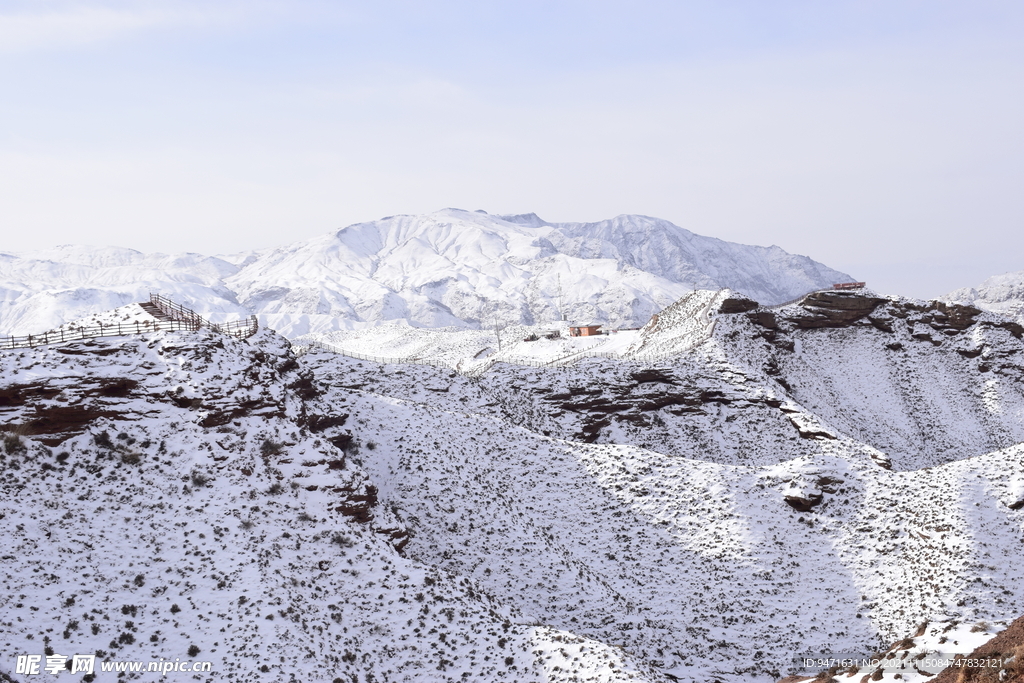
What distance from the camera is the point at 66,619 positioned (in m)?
23.7

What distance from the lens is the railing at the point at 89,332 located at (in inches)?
1366

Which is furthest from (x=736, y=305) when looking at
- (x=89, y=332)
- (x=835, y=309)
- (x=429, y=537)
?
(x=89, y=332)

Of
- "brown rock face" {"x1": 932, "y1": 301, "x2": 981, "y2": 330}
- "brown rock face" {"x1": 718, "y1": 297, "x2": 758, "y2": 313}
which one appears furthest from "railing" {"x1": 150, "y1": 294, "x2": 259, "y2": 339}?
"brown rock face" {"x1": 932, "y1": 301, "x2": 981, "y2": 330}

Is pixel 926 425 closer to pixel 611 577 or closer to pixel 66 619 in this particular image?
pixel 611 577

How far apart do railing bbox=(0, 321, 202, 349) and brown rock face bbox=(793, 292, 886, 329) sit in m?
63.6

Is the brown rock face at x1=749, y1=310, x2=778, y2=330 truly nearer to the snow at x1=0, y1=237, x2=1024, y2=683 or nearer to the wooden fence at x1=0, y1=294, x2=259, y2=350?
the snow at x1=0, y1=237, x2=1024, y2=683

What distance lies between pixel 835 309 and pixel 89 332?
72256mm

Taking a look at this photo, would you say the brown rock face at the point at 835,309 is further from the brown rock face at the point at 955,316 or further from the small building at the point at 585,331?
the small building at the point at 585,331

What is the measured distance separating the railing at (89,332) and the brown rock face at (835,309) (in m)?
63.6

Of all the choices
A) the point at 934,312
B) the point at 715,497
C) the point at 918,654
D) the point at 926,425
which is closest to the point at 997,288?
the point at 934,312

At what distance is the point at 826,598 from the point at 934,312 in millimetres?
56054

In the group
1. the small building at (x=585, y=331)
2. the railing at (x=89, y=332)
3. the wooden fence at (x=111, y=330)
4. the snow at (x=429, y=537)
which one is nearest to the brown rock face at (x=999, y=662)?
the snow at (x=429, y=537)

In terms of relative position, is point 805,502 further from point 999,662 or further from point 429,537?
point 999,662

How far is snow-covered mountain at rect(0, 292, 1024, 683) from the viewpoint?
2584 centimetres
